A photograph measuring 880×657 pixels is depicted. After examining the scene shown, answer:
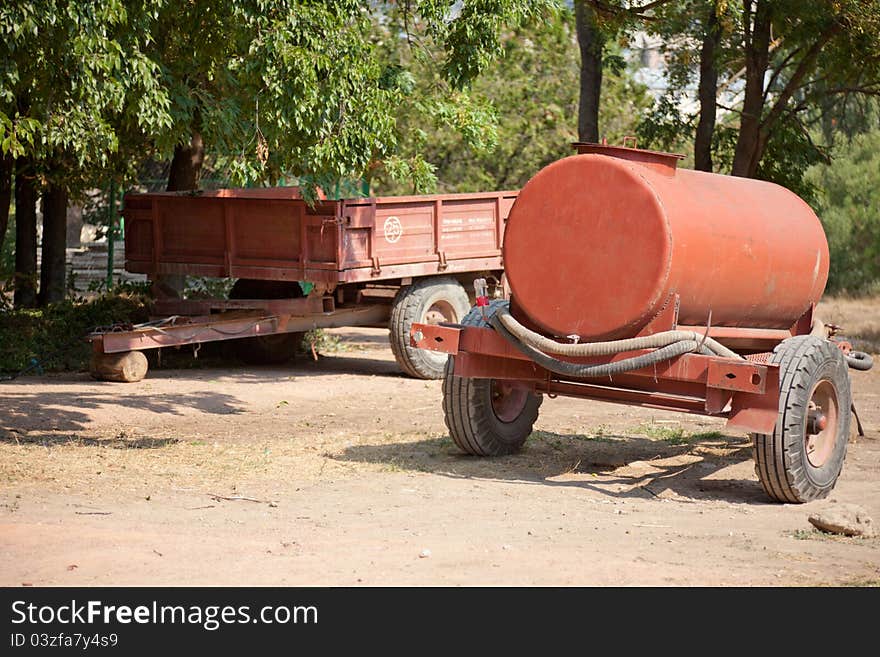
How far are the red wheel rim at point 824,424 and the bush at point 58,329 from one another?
8831mm

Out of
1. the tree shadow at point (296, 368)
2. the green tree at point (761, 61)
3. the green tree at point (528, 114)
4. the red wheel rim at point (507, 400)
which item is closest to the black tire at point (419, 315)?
the tree shadow at point (296, 368)

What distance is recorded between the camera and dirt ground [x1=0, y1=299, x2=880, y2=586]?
5711mm

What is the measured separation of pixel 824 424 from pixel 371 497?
309 cm

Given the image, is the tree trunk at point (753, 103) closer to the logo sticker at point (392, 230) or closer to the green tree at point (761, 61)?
the green tree at point (761, 61)

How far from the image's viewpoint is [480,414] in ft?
28.7

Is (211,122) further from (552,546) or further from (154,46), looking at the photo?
(552,546)

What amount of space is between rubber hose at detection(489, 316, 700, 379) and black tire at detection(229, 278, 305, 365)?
7126mm

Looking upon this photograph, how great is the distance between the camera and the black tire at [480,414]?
8688mm

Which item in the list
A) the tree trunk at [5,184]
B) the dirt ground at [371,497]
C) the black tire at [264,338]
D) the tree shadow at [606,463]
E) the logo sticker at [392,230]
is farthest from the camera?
the tree trunk at [5,184]

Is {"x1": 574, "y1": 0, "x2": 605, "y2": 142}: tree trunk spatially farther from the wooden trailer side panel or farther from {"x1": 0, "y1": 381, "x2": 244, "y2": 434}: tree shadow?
{"x1": 0, "y1": 381, "x2": 244, "y2": 434}: tree shadow

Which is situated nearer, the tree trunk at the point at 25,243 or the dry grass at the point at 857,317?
the tree trunk at the point at 25,243

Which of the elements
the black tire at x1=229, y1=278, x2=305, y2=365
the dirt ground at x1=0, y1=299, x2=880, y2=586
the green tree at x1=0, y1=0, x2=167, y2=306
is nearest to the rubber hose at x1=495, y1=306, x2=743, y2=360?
the dirt ground at x1=0, y1=299, x2=880, y2=586

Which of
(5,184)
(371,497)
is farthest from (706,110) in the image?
(371,497)

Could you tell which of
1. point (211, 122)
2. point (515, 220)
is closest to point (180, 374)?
point (211, 122)
